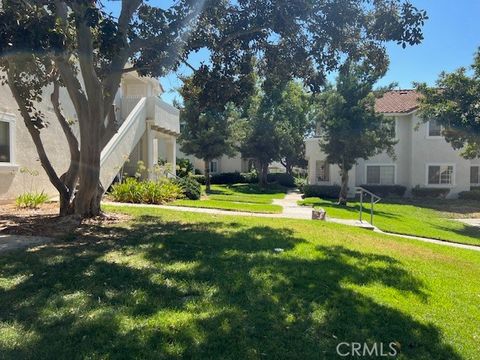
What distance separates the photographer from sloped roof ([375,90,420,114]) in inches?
1161

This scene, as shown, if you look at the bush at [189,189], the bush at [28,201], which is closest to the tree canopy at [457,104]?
the bush at [189,189]

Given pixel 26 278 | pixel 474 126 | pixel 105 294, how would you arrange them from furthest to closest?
pixel 474 126
pixel 26 278
pixel 105 294

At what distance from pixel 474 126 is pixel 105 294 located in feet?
60.6

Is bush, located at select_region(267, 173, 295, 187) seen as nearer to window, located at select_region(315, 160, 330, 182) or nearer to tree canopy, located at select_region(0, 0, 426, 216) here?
A: window, located at select_region(315, 160, 330, 182)

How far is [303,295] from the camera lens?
17.4 ft

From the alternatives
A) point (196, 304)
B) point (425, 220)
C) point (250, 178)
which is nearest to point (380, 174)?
point (425, 220)

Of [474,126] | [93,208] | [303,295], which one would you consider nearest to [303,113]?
[474,126]

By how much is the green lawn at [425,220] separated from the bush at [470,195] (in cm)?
247

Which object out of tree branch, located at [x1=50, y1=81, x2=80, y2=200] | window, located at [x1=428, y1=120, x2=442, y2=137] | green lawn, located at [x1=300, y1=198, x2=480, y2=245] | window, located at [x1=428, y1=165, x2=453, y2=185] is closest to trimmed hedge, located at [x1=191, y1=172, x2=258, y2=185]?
window, located at [x1=428, y1=165, x2=453, y2=185]

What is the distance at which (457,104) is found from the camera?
19281 mm

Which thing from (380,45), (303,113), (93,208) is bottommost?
(93,208)

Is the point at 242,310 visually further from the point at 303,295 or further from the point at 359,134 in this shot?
the point at 359,134

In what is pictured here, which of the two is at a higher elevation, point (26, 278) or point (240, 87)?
point (240, 87)

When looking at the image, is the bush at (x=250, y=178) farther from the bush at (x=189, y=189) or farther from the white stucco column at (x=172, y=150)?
the bush at (x=189, y=189)
